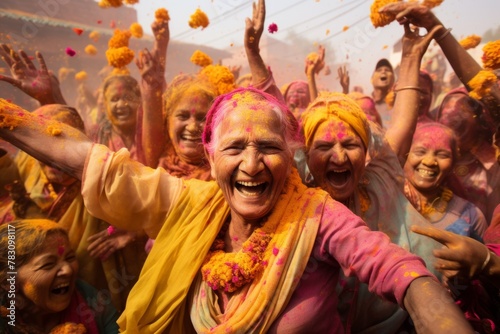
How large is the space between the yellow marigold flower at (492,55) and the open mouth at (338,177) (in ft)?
4.74

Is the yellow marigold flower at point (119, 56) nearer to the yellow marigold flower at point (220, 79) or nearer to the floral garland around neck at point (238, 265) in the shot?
the yellow marigold flower at point (220, 79)

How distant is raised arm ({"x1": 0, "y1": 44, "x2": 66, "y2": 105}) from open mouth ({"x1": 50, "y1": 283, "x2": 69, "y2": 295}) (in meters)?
2.01

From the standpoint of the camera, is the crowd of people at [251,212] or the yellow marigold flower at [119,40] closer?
the crowd of people at [251,212]

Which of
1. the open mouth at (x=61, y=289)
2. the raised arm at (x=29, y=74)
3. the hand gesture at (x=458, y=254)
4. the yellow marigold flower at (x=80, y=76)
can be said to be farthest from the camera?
the yellow marigold flower at (x=80, y=76)

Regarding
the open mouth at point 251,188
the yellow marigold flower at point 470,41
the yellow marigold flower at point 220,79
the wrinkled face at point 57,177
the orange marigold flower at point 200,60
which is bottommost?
the wrinkled face at point 57,177

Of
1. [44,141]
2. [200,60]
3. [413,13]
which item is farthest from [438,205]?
[44,141]

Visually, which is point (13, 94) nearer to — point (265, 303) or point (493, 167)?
point (265, 303)

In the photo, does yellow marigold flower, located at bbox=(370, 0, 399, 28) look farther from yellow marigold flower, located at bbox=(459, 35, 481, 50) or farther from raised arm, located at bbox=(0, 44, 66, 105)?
raised arm, located at bbox=(0, 44, 66, 105)

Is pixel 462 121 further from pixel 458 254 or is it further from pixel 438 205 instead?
pixel 458 254

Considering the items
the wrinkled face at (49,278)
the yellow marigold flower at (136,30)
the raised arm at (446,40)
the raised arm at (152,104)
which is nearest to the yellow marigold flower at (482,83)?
the raised arm at (446,40)

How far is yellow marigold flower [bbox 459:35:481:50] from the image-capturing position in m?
3.96

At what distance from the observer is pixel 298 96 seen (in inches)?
203

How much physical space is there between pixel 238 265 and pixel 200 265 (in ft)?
0.74

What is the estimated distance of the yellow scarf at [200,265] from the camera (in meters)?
1.75
